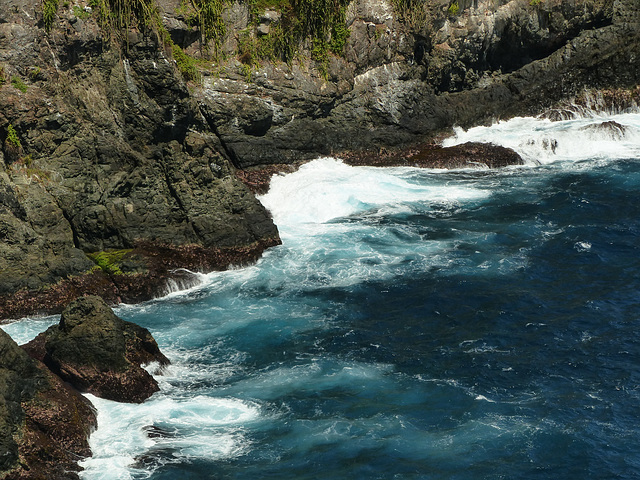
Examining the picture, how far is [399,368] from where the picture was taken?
16703 mm

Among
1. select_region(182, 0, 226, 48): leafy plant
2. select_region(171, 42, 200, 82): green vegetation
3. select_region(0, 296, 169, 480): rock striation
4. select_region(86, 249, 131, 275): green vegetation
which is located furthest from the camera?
select_region(182, 0, 226, 48): leafy plant

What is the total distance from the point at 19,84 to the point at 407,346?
13.6 metres

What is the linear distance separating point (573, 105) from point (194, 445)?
2863 cm

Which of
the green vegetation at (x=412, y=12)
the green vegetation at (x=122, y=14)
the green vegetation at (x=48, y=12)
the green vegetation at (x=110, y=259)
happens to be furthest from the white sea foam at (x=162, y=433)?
the green vegetation at (x=412, y=12)

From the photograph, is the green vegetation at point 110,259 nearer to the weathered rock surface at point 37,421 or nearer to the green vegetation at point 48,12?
the green vegetation at point 48,12

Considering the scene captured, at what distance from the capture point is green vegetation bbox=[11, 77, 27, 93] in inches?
882

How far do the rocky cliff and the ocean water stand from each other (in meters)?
1.62

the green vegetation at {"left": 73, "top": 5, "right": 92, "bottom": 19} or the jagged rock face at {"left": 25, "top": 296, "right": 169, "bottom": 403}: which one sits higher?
the green vegetation at {"left": 73, "top": 5, "right": 92, "bottom": 19}

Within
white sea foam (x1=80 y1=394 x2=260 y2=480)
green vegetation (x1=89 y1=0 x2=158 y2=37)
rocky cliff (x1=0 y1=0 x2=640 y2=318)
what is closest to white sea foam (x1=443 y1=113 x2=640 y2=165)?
rocky cliff (x1=0 y1=0 x2=640 y2=318)

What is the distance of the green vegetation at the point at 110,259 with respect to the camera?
856 inches

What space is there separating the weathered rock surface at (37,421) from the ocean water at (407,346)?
41 cm

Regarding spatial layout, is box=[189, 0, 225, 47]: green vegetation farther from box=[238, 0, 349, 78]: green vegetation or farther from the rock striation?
the rock striation

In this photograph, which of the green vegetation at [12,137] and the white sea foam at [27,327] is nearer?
the white sea foam at [27,327]

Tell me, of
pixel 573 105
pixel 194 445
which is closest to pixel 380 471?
pixel 194 445
